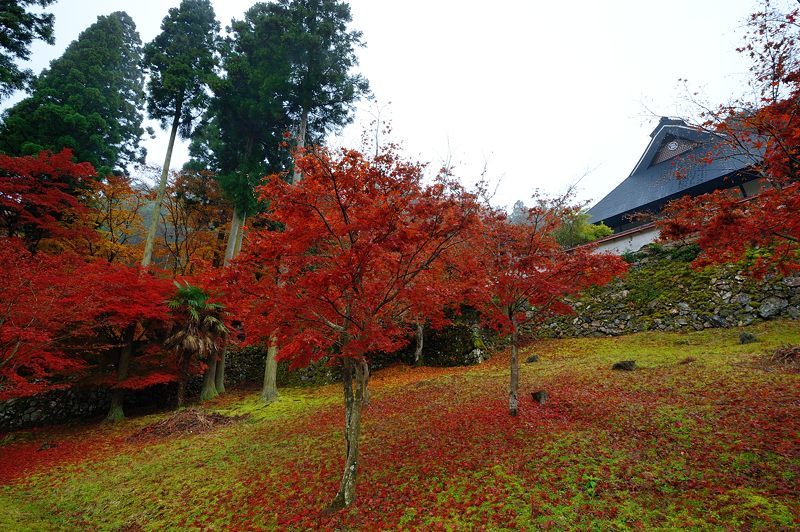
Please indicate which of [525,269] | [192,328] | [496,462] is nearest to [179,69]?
[192,328]

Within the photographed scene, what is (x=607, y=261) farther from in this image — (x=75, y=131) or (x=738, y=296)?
(x=75, y=131)

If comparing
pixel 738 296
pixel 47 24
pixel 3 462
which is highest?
pixel 47 24

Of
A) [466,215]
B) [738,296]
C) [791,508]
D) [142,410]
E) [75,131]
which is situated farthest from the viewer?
[75,131]

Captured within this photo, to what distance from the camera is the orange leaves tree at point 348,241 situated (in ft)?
16.8

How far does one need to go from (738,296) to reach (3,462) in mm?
22038

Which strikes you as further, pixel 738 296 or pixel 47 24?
pixel 47 24

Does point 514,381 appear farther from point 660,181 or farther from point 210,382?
point 660,181

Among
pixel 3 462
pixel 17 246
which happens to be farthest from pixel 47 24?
pixel 3 462

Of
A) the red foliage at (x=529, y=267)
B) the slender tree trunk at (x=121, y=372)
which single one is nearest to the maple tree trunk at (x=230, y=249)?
the slender tree trunk at (x=121, y=372)

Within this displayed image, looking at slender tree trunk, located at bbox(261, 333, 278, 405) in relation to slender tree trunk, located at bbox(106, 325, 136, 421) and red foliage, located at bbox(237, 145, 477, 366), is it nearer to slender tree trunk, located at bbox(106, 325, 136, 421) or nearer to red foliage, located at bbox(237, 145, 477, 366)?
slender tree trunk, located at bbox(106, 325, 136, 421)

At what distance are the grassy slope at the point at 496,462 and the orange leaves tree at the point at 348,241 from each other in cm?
141

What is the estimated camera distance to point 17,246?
11586 millimetres

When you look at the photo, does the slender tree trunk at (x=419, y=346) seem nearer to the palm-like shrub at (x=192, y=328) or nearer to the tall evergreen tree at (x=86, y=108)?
the palm-like shrub at (x=192, y=328)

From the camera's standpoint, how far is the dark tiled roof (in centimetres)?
1562
